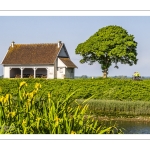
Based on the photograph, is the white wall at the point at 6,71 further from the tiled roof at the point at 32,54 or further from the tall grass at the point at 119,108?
the tall grass at the point at 119,108

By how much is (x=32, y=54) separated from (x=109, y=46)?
5577 mm

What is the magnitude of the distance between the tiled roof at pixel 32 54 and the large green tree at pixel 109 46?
1.59 meters

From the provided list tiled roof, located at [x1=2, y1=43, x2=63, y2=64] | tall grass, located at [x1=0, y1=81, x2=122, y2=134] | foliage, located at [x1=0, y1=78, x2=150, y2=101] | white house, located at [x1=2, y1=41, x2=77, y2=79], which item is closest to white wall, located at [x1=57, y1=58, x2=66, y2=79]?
white house, located at [x1=2, y1=41, x2=77, y2=79]

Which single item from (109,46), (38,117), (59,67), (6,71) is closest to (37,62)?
(59,67)

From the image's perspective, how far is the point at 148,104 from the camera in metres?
16.0

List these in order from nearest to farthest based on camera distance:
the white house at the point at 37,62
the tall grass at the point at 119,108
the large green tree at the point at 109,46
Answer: the tall grass at the point at 119,108 → the white house at the point at 37,62 → the large green tree at the point at 109,46

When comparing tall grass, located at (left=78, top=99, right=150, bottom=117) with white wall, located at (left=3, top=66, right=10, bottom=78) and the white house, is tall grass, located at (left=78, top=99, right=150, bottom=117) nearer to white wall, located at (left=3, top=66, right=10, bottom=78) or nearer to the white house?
the white house

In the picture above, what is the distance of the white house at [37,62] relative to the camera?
20266 mm

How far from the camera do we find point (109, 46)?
24641 millimetres

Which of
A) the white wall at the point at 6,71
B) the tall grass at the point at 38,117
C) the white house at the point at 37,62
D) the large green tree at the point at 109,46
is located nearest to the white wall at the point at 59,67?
the white house at the point at 37,62

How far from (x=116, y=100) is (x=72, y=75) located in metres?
5.65
